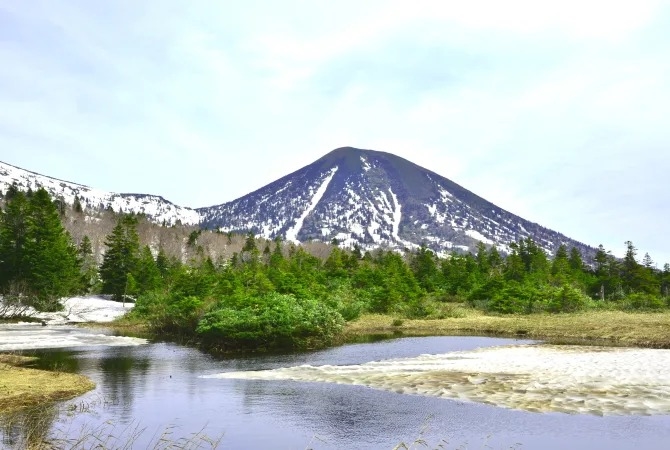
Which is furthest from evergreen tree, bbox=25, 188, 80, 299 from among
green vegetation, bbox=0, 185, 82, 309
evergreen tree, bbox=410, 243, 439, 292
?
evergreen tree, bbox=410, 243, 439, 292

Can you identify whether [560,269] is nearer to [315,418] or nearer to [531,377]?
[531,377]

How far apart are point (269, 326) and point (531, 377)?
20083mm

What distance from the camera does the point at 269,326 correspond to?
3722 centimetres

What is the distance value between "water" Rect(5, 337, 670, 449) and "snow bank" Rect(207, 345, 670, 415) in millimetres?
1015

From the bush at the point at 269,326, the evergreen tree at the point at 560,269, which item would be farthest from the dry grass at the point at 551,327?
the evergreen tree at the point at 560,269

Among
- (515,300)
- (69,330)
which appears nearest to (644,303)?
(515,300)

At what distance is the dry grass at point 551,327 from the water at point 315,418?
2161cm

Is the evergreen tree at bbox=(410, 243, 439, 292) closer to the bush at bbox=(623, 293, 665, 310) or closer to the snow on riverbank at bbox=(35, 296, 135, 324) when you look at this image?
the bush at bbox=(623, 293, 665, 310)

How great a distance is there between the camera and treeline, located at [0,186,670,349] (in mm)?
39438

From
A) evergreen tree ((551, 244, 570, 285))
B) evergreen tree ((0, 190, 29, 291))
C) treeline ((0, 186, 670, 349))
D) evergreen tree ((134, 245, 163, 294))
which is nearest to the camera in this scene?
treeline ((0, 186, 670, 349))

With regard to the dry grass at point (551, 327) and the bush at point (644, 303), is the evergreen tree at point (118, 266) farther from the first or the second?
the bush at point (644, 303)

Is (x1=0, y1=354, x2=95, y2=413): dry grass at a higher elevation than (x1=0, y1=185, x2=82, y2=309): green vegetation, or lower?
lower

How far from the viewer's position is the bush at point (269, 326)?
37469mm

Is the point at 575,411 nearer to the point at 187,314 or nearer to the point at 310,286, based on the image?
the point at 187,314
